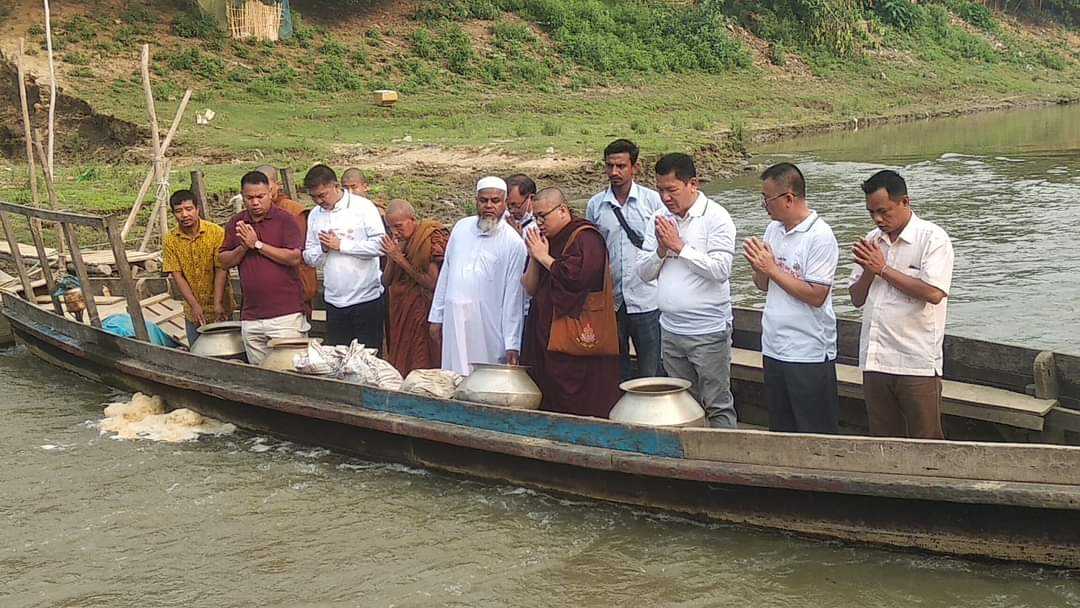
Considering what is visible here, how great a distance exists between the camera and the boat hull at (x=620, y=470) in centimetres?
485

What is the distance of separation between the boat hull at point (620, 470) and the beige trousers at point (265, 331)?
0.70 ft

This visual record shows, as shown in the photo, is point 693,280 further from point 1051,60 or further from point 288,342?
point 1051,60

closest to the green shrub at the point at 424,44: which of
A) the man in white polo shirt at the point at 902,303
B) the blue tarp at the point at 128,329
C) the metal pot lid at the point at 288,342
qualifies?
the blue tarp at the point at 128,329

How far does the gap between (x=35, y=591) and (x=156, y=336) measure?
3111 mm

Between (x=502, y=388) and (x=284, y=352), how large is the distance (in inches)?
66.2

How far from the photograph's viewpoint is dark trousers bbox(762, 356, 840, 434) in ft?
17.7

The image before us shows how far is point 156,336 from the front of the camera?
8.52 m

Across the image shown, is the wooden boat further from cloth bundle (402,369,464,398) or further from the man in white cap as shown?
the man in white cap

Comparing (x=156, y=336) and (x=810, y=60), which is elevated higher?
(x=810, y=60)

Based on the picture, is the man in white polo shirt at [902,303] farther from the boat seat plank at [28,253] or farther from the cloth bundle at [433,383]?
the boat seat plank at [28,253]

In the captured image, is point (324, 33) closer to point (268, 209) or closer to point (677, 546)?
point (268, 209)

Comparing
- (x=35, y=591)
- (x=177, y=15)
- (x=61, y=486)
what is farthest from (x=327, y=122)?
(x=35, y=591)

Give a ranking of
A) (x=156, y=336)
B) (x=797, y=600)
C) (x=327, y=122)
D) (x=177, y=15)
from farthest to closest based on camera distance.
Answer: (x=177, y=15) → (x=327, y=122) → (x=156, y=336) → (x=797, y=600)

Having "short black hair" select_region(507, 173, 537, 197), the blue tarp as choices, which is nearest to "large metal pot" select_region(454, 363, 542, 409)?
"short black hair" select_region(507, 173, 537, 197)
